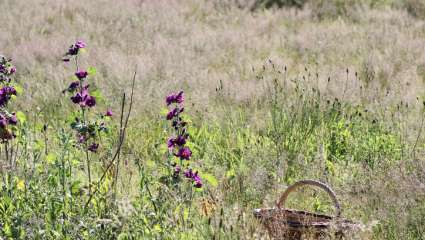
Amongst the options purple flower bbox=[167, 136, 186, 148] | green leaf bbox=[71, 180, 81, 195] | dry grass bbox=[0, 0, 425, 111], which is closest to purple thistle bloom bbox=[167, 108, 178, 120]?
purple flower bbox=[167, 136, 186, 148]

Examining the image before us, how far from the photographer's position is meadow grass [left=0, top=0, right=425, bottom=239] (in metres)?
3.13

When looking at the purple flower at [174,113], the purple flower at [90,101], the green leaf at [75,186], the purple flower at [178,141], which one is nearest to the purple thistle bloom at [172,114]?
the purple flower at [174,113]

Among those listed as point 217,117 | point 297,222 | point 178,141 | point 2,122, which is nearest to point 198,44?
point 217,117

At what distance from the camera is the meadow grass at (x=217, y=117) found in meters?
3.13

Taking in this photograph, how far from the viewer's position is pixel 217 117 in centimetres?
572

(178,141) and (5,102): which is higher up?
(5,102)

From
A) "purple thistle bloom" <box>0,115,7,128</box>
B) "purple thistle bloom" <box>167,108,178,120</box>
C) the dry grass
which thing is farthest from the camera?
the dry grass

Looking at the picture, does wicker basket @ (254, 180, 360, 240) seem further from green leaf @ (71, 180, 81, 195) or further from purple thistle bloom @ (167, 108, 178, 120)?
green leaf @ (71, 180, 81, 195)

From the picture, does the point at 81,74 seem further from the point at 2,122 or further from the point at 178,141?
the point at 178,141

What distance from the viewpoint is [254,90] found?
6.72m

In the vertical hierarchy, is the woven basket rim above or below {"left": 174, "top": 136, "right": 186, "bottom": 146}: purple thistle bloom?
below

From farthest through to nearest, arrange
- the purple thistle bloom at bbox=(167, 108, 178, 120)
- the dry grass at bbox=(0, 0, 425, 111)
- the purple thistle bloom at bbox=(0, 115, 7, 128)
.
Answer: the dry grass at bbox=(0, 0, 425, 111)
the purple thistle bloom at bbox=(167, 108, 178, 120)
the purple thistle bloom at bbox=(0, 115, 7, 128)

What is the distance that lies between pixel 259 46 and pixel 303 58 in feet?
2.86

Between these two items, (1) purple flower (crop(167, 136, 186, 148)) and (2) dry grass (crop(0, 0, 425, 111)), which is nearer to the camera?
(1) purple flower (crop(167, 136, 186, 148))
